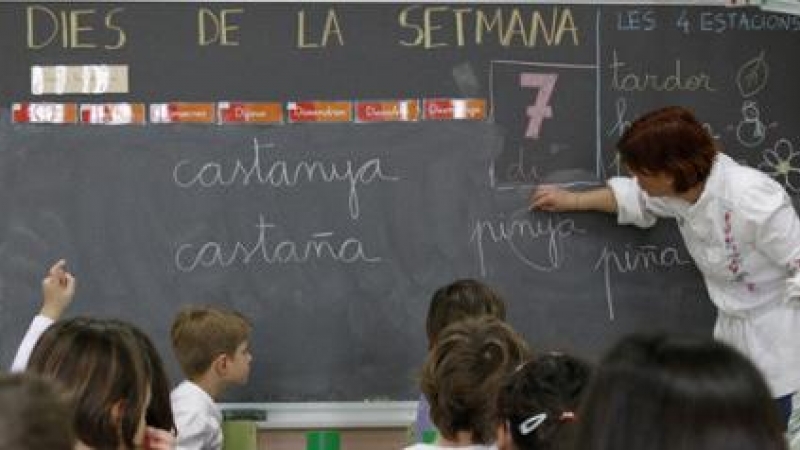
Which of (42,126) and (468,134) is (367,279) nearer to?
(468,134)

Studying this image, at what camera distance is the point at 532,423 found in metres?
2.43

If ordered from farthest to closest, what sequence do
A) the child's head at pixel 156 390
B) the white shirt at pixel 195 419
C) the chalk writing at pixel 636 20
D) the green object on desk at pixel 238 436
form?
the chalk writing at pixel 636 20 → the green object on desk at pixel 238 436 → the white shirt at pixel 195 419 → the child's head at pixel 156 390

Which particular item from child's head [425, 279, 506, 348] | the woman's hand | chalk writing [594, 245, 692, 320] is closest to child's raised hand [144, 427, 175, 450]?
child's head [425, 279, 506, 348]

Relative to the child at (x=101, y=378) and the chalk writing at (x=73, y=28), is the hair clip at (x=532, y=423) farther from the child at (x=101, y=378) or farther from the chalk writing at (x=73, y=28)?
the chalk writing at (x=73, y=28)

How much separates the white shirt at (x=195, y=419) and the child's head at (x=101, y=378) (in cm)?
105

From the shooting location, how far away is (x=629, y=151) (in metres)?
3.94

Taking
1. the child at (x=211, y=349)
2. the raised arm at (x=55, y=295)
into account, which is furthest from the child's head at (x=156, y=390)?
the child at (x=211, y=349)

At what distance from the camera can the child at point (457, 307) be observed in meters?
3.79

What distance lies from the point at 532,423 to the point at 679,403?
1042mm

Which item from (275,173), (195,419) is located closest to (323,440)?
(195,419)

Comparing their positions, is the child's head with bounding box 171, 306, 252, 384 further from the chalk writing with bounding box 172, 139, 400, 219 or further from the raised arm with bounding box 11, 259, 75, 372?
the chalk writing with bounding box 172, 139, 400, 219

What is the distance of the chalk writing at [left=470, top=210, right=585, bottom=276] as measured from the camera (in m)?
4.23

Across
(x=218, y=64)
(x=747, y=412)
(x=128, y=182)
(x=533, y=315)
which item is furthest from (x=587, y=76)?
(x=747, y=412)

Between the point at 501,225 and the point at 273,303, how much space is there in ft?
2.49
